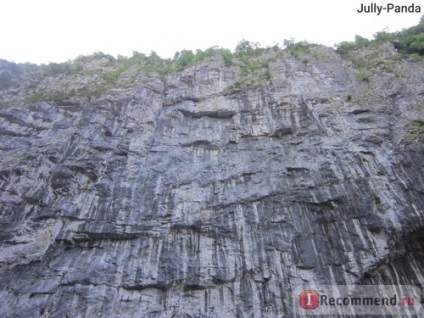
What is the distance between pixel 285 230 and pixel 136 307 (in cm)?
526

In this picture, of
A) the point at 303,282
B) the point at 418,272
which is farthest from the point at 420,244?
the point at 303,282

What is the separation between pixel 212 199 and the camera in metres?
12.5

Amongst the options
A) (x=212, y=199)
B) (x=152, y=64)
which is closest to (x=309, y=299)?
(x=212, y=199)

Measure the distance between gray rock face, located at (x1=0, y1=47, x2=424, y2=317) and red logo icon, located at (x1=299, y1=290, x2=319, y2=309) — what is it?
27cm

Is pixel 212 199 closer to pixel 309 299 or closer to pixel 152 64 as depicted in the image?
pixel 309 299

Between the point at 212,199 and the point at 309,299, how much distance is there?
180 inches

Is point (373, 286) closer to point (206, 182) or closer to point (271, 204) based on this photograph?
point (271, 204)

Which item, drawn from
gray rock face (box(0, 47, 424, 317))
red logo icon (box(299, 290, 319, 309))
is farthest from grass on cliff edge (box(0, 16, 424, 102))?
red logo icon (box(299, 290, 319, 309))

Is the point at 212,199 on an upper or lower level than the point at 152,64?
lower

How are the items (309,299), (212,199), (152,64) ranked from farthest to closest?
(152,64)
(212,199)
(309,299)

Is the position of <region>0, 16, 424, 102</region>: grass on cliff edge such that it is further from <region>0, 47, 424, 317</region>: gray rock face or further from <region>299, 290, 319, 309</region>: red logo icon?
<region>299, 290, 319, 309</region>: red logo icon

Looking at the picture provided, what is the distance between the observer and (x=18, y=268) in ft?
35.0

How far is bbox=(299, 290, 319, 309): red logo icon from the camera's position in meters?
9.85

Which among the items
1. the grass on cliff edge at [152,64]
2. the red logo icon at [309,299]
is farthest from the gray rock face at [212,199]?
the grass on cliff edge at [152,64]
